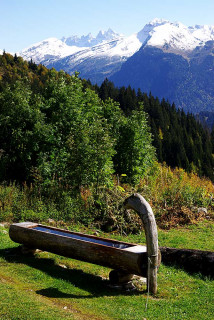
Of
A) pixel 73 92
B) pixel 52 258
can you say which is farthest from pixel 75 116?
pixel 52 258

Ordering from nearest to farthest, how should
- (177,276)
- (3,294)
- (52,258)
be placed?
(3,294) < (177,276) < (52,258)

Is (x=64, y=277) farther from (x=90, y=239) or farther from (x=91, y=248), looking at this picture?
(x=90, y=239)

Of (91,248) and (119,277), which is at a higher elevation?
(91,248)

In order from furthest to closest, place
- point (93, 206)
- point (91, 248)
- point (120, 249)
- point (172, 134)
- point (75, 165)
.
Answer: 1. point (172, 134)
2. point (75, 165)
3. point (93, 206)
4. point (91, 248)
5. point (120, 249)

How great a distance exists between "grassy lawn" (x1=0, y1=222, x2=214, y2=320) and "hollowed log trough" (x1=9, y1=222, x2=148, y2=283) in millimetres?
433

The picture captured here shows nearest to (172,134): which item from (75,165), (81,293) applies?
(75,165)

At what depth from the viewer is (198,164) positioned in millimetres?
93250

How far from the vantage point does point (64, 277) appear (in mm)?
8227

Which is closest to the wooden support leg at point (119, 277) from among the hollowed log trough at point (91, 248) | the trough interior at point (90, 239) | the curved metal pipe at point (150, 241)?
the hollowed log trough at point (91, 248)

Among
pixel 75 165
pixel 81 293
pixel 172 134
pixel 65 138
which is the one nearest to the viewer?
pixel 81 293

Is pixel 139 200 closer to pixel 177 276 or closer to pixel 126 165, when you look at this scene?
pixel 177 276

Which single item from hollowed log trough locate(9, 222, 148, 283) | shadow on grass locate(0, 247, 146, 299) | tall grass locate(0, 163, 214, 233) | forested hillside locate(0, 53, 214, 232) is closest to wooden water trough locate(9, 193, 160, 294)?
hollowed log trough locate(9, 222, 148, 283)

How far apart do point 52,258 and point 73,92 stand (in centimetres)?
1157

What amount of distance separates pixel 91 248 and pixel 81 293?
1112 millimetres
